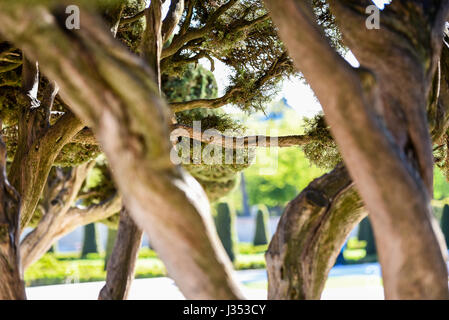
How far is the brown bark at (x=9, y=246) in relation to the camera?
367 cm

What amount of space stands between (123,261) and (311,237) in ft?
7.62

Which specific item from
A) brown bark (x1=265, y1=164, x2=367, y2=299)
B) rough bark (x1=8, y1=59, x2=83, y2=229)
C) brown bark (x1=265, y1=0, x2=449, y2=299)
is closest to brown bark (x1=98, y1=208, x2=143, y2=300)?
rough bark (x1=8, y1=59, x2=83, y2=229)

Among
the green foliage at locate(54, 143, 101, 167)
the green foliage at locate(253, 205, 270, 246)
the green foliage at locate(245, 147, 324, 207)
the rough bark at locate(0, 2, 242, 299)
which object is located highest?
the green foliage at locate(245, 147, 324, 207)

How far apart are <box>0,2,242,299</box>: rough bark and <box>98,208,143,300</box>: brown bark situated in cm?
271

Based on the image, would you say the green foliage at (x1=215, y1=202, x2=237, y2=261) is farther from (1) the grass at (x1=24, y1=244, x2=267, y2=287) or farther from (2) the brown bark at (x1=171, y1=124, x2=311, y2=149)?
(2) the brown bark at (x1=171, y1=124, x2=311, y2=149)

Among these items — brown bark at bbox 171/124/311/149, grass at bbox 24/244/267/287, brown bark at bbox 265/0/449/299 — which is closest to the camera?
brown bark at bbox 265/0/449/299

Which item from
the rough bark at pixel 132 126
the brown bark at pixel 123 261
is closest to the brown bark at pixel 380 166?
the rough bark at pixel 132 126

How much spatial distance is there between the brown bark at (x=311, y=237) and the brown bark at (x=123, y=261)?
203 cm

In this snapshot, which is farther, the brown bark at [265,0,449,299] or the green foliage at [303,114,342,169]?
the green foliage at [303,114,342,169]

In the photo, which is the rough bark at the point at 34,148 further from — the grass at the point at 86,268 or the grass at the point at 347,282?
the grass at the point at 347,282

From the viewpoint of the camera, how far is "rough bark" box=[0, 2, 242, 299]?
8.37 feet
